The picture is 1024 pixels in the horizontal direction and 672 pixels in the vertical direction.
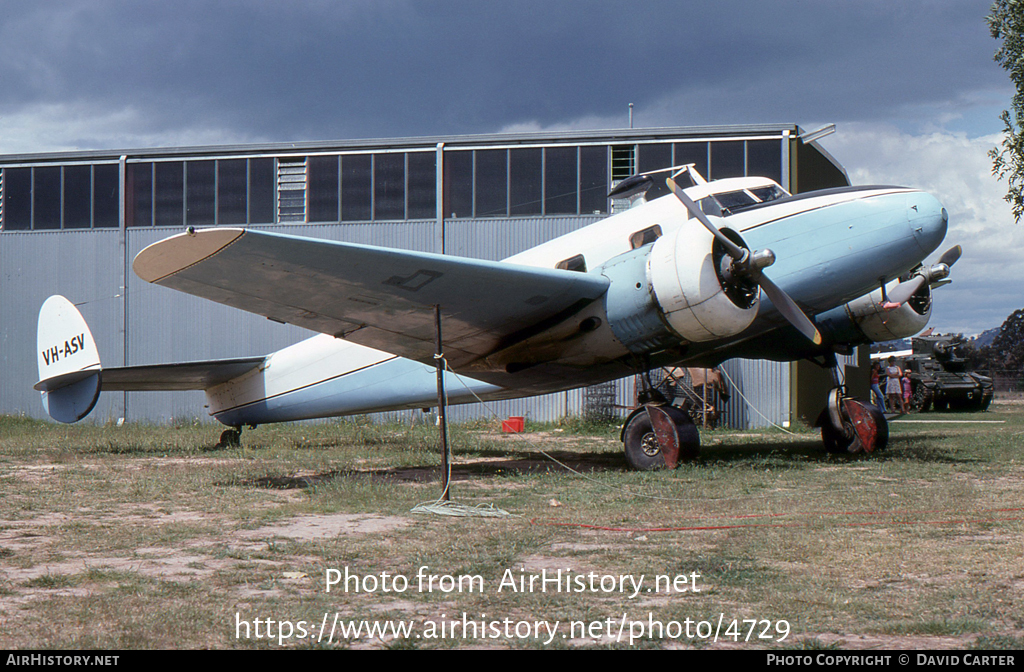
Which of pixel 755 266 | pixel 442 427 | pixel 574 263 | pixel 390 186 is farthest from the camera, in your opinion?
pixel 390 186

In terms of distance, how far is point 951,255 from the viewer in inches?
476

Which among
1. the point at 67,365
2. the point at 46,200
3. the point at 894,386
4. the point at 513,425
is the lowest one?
the point at 513,425

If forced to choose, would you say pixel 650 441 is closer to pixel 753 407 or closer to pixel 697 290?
pixel 697 290

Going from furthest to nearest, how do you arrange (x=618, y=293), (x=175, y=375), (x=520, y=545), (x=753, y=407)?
(x=753, y=407), (x=175, y=375), (x=618, y=293), (x=520, y=545)

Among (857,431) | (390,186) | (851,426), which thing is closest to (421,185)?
(390,186)

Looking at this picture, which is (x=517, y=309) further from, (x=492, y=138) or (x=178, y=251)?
(x=492, y=138)

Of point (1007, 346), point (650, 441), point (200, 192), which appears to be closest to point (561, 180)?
point (200, 192)

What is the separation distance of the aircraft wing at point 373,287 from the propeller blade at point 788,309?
1893 mm

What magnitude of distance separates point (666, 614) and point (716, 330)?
5.69 m

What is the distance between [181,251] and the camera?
289 inches

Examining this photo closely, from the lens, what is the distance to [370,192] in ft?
77.9

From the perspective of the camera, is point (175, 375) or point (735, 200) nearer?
point (735, 200)

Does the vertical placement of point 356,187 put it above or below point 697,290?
above

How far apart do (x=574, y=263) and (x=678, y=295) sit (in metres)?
1.96
